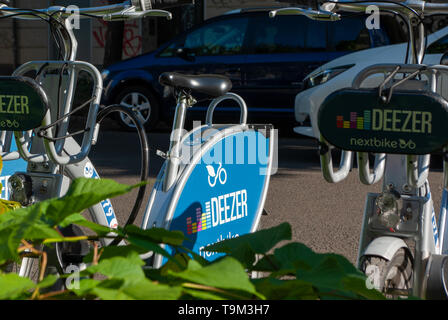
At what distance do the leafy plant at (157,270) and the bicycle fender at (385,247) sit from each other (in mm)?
1493

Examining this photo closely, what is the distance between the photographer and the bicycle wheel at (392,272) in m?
2.43

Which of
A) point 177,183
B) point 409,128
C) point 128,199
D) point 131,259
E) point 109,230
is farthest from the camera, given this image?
point 128,199

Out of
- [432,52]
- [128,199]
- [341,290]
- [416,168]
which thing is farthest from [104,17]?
[432,52]

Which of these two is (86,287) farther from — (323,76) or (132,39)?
(132,39)

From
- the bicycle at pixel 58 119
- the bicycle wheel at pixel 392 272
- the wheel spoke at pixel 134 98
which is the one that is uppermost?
the bicycle at pixel 58 119

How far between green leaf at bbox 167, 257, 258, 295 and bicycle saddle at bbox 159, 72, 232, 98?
6.76ft

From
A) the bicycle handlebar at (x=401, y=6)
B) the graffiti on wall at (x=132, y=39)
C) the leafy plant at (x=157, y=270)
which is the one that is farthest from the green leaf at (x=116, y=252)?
the graffiti on wall at (x=132, y=39)

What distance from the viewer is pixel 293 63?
1034 centimetres

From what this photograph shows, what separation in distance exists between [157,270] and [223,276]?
18 centimetres

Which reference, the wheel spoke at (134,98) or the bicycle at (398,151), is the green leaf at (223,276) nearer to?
the bicycle at (398,151)

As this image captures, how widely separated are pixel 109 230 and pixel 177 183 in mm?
1820

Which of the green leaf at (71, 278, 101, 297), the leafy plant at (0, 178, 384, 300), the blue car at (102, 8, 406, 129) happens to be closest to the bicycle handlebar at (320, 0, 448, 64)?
the leafy plant at (0, 178, 384, 300)

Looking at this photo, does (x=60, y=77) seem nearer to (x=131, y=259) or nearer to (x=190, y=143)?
(x=190, y=143)

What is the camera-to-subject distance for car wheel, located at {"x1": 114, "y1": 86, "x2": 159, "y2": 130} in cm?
1161
